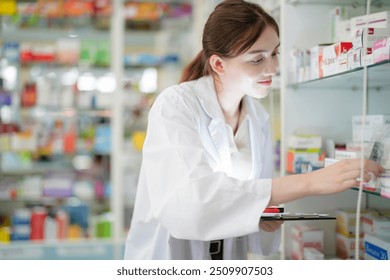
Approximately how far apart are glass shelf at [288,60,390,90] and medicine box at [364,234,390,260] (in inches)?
17.8

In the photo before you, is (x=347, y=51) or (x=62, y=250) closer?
(x=347, y=51)

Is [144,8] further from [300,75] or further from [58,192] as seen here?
[300,75]

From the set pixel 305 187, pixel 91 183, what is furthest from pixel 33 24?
pixel 305 187

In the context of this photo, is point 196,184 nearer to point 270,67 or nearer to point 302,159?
point 270,67

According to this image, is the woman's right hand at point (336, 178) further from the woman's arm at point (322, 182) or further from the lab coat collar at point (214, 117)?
the lab coat collar at point (214, 117)

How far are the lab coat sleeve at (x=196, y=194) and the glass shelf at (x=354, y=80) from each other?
1.43ft

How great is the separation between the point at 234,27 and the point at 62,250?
2.86 meters

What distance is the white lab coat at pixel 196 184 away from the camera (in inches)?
43.5

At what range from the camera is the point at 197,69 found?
1494 mm

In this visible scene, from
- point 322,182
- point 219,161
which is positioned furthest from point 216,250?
point 322,182

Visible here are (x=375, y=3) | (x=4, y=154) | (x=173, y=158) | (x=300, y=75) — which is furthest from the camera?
(x=4, y=154)

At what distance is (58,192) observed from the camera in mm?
3855

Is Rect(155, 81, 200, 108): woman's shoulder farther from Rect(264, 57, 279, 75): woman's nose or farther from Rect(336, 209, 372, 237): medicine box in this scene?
Rect(336, 209, 372, 237): medicine box

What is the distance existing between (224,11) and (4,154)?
2954 millimetres
